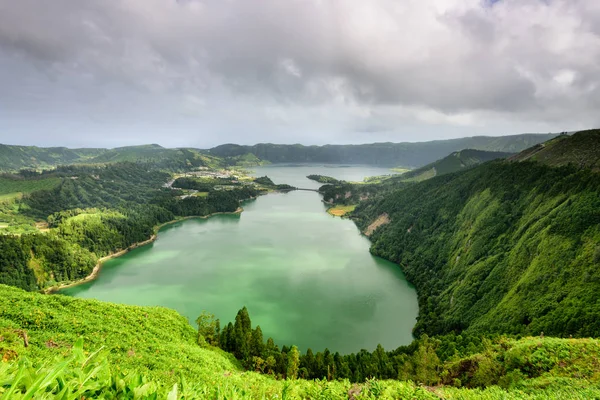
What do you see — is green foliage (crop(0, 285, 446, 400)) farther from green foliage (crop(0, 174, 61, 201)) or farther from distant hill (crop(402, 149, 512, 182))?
distant hill (crop(402, 149, 512, 182))

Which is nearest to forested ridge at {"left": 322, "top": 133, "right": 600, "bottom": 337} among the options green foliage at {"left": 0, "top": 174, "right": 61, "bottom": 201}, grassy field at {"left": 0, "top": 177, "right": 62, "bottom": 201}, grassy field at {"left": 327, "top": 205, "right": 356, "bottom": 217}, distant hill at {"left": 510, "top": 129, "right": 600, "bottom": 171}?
distant hill at {"left": 510, "top": 129, "right": 600, "bottom": 171}

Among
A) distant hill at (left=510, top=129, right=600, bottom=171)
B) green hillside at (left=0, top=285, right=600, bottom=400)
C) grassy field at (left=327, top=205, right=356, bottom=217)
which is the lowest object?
grassy field at (left=327, top=205, right=356, bottom=217)

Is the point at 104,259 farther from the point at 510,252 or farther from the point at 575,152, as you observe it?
the point at 575,152

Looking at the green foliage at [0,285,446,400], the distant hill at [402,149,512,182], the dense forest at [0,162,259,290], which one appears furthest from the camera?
the distant hill at [402,149,512,182]

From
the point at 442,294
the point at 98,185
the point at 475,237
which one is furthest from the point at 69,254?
the point at 98,185

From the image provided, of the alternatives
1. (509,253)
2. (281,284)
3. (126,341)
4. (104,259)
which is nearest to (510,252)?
(509,253)

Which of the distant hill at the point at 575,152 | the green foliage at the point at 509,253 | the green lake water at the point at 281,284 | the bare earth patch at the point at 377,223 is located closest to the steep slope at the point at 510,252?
the green foliage at the point at 509,253

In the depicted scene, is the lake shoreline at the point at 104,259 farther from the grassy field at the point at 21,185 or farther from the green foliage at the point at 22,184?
the green foliage at the point at 22,184
